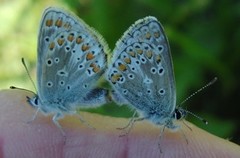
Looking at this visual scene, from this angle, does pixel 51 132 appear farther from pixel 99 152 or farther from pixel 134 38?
pixel 134 38

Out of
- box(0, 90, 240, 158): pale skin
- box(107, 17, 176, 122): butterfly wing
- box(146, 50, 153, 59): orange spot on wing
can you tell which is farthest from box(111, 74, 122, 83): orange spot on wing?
box(0, 90, 240, 158): pale skin

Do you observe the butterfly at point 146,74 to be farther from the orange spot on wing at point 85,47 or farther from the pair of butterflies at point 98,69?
the orange spot on wing at point 85,47

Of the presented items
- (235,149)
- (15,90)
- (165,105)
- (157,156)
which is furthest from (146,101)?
(15,90)

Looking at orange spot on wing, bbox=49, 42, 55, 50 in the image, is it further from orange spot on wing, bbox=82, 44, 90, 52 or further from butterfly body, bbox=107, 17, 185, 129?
butterfly body, bbox=107, 17, 185, 129

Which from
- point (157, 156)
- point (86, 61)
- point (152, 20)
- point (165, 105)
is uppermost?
point (152, 20)

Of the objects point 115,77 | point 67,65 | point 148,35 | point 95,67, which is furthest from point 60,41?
point 148,35

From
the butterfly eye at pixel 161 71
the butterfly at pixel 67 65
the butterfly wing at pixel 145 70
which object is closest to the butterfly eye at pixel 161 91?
the butterfly wing at pixel 145 70
